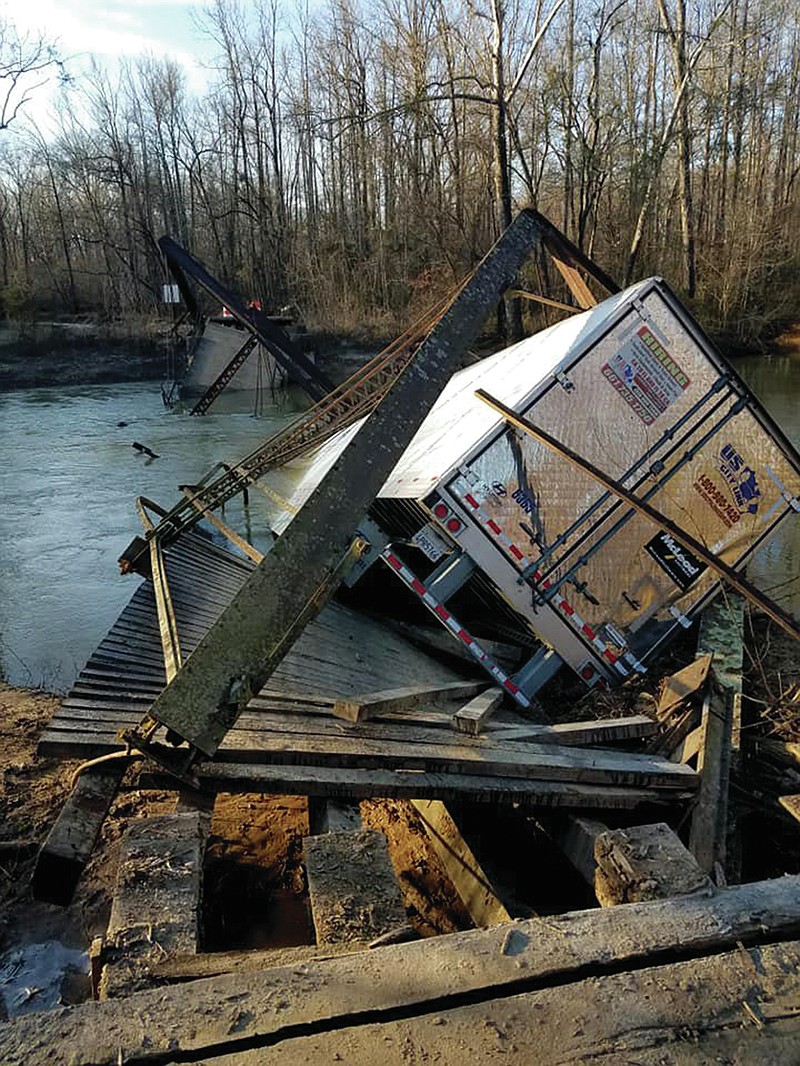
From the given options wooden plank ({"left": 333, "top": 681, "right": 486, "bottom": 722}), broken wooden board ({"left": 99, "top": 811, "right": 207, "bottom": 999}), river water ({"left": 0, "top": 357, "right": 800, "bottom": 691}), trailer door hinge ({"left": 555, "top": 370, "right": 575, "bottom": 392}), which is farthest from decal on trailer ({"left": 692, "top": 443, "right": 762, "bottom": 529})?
broken wooden board ({"left": 99, "top": 811, "right": 207, "bottom": 999})

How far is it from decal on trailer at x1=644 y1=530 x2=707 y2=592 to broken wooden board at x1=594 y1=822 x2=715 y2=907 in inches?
153

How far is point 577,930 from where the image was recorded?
2121mm

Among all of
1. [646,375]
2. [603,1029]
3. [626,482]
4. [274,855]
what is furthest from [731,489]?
[603,1029]

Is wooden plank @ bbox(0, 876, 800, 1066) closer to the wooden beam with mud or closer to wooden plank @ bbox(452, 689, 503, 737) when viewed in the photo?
the wooden beam with mud

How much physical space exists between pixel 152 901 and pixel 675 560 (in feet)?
17.0

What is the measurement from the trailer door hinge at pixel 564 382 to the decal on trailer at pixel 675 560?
4.91 feet

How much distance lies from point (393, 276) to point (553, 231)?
28381 millimetres

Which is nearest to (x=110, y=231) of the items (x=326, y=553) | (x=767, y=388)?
(x=767, y=388)

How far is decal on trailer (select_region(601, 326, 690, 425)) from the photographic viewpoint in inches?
238

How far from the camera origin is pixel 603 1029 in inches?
71.1

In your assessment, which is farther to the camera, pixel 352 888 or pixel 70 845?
pixel 70 845

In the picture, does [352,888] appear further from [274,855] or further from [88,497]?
[88,497]

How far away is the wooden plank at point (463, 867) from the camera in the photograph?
341 centimetres

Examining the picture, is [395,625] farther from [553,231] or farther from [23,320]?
[23,320]
